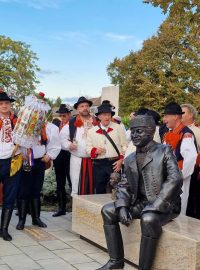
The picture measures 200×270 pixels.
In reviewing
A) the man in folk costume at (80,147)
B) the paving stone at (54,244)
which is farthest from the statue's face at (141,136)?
the man in folk costume at (80,147)

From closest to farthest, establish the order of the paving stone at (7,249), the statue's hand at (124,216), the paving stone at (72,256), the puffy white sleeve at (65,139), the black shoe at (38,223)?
the statue's hand at (124,216)
the paving stone at (72,256)
the paving stone at (7,249)
the black shoe at (38,223)
the puffy white sleeve at (65,139)

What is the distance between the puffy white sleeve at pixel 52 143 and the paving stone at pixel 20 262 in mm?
1886

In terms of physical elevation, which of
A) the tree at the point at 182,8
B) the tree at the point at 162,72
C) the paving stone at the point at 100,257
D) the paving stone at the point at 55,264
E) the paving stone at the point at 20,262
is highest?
the tree at the point at 162,72

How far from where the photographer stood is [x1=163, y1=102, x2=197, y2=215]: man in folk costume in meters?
5.66

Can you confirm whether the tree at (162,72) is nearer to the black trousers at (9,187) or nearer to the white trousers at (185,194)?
the white trousers at (185,194)

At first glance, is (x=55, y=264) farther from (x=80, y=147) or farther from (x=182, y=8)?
(x=182, y=8)

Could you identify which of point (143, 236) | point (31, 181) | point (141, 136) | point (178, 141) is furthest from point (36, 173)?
point (143, 236)

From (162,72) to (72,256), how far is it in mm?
32666

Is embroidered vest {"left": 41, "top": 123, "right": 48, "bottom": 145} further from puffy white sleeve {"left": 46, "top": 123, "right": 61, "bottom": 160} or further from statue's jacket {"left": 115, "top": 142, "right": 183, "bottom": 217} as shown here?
statue's jacket {"left": 115, "top": 142, "right": 183, "bottom": 217}

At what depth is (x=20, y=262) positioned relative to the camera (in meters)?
5.05

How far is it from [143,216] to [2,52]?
1707 inches

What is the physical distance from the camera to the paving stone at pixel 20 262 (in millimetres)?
4875

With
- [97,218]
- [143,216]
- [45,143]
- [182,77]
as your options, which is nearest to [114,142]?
[45,143]

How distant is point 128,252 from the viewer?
4953 millimetres
